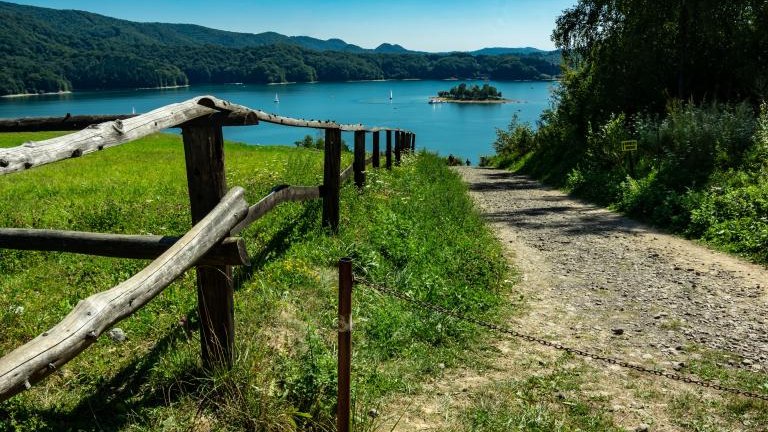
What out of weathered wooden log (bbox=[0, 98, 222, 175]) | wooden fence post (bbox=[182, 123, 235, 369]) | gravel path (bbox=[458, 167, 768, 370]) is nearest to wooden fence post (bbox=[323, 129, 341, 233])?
gravel path (bbox=[458, 167, 768, 370])

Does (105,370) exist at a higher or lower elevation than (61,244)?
lower

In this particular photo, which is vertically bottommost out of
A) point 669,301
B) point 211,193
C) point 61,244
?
point 669,301

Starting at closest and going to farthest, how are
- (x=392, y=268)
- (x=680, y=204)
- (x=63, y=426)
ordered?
(x=63, y=426) < (x=392, y=268) < (x=680, y=204)

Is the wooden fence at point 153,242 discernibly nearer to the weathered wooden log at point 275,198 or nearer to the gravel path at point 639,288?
the weathered wooden log at point 275,198

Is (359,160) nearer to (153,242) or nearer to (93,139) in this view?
(153,242)

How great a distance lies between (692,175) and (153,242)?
52.3 ft

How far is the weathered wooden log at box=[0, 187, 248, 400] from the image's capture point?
7.00 feet

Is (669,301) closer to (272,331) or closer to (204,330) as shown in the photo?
(272,331)

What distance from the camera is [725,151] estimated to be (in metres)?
16.1

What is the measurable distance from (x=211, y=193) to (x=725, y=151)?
53.6 ft

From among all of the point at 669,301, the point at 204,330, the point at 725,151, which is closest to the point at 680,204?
the point at 725,151

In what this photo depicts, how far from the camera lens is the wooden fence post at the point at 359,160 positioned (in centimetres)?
1140

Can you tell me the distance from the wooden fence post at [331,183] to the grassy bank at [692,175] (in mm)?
7976

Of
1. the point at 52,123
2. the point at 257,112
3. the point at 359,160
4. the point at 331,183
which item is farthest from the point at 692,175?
the point at 52,123
